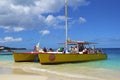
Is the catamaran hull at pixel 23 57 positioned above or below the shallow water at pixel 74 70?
above

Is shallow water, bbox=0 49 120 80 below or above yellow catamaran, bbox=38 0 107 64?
below

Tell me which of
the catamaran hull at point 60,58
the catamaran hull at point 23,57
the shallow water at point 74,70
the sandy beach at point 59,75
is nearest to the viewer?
the sandy beach at point 59,75

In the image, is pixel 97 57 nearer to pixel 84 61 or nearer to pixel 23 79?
pixel 84 61

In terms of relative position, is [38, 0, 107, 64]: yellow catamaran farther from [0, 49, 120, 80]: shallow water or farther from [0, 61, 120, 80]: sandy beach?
[0, 61, 120, 80]: sandy beach

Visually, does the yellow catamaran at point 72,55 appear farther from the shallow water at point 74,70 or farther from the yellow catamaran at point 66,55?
the shallow water at point 74,70

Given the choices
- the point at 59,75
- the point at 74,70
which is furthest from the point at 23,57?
the point at 59,75

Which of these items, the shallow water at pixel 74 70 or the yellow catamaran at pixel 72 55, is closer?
the shallow water at pixel 74 70

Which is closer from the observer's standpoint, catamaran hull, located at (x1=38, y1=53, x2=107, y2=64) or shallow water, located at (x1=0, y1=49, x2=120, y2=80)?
shallow water, located at (x1=0, y1=49, x2=120, y2=80)

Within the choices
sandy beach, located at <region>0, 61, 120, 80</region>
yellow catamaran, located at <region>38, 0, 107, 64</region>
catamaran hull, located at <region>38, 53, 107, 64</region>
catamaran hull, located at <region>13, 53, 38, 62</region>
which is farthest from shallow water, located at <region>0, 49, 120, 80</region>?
catamaran hull, located at <region>13, 53, 38, 62</region>

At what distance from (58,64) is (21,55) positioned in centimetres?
488

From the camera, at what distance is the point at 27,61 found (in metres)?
28.3

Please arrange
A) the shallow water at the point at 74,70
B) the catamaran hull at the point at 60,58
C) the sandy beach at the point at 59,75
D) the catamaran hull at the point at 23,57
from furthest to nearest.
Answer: the catamaran hull at the point at 23,57
the catamaran hull at the point at 60,58
the shallow water at the point at 74,70
the sandy beach at the point at 59,75

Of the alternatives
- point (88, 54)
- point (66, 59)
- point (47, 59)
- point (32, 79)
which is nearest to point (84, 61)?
point (88, 54)

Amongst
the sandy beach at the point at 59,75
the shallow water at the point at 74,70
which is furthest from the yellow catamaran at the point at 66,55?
the sandy beach at the point at 59,75
